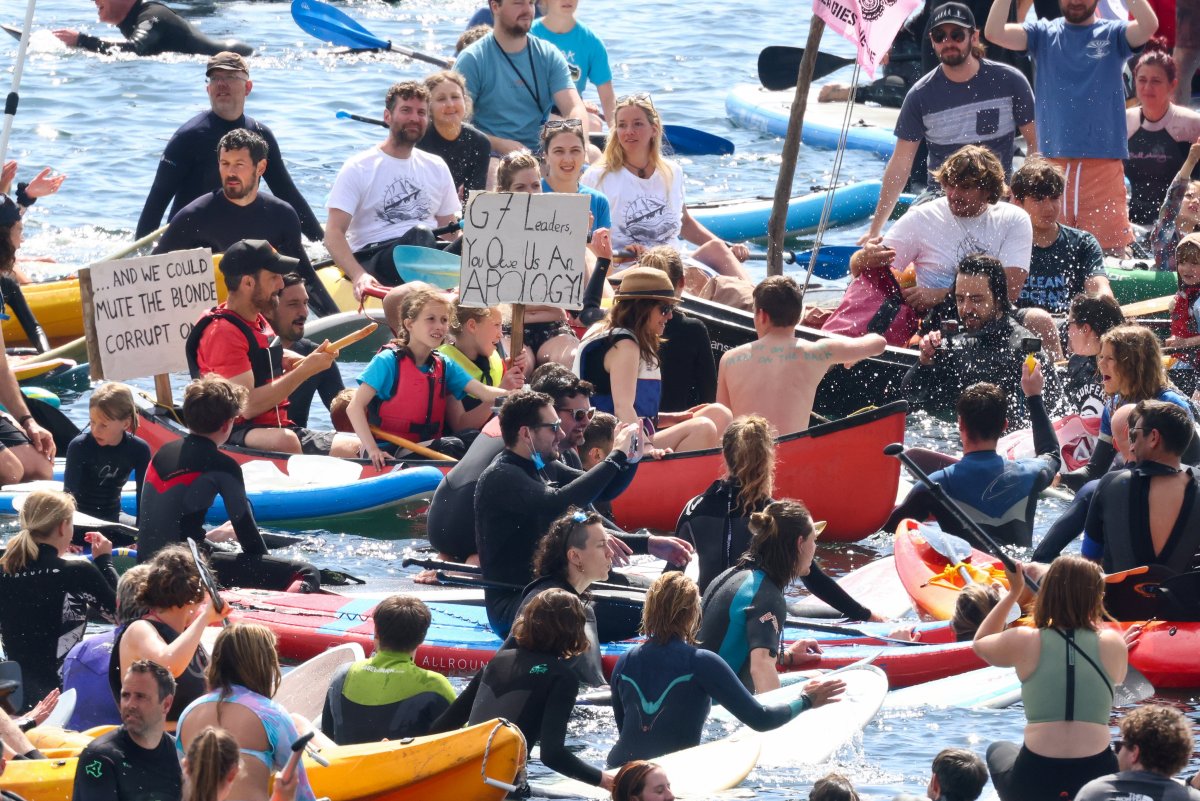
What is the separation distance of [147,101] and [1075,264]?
15.4 meters

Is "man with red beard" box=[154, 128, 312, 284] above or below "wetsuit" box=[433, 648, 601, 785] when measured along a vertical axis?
above

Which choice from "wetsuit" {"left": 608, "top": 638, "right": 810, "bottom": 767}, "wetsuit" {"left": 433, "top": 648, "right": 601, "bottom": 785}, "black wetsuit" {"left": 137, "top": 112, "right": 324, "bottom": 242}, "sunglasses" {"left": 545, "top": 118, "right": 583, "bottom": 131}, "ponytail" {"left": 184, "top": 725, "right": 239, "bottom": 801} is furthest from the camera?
"black wetsuit" {"left": 137, "top": 112, "right": 324, "bottom": 242}

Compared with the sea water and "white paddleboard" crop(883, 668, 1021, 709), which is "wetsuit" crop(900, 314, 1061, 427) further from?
"white paddleboard" crop(883, 668, 1021, 709)

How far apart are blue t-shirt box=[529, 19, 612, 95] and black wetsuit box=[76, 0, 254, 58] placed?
1102cm

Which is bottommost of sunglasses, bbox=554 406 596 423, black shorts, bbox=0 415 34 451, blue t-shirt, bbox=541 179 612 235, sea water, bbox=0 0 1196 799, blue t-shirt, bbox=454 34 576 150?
sea water, bbox=0 0 1196 799

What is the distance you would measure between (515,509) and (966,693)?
1.78 metres

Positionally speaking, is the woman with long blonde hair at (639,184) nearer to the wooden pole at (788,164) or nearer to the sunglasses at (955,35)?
the wooden pole at (788,164)

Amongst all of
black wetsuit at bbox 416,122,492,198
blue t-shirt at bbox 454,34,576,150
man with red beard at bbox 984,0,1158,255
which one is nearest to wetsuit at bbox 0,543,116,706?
black wetsuit at bbox 416,122,492,198

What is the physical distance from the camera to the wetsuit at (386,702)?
584 centimetres

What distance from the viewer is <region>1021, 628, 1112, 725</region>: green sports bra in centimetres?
545

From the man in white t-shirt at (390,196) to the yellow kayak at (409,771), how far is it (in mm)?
5959

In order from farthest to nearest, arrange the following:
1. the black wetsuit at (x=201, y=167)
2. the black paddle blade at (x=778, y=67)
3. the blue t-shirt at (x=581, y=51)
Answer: the black paddle blade at (x=778, y=67), the blue t-shirt at (x=581, y=51), the black wetsuit at (x=201, y=167)

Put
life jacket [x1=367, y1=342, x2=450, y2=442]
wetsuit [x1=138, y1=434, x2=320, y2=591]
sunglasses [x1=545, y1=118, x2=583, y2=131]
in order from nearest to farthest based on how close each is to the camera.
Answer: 1. wetsuit [x1=138, y1=434, x2=320, y2=591]
2. life jacket [x1=367, y1=342, x2=450, y2=442]
3. sunglasses [x1=545, y1=118, x2=583, y2=131]

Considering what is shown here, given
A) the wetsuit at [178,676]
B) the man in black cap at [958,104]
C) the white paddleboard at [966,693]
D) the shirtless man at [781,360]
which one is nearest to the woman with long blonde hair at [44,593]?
the wetsuit at [178,676]
